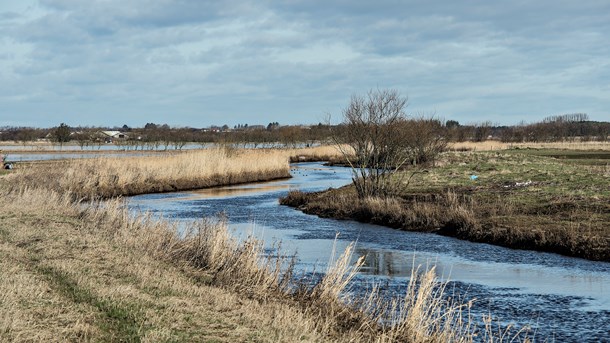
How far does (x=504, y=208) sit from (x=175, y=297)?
47.9 feet

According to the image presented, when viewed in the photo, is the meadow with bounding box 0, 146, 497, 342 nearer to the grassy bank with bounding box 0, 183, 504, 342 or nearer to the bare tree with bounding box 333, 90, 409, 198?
the grassy bank with bounding box 0, 183, 504, 342

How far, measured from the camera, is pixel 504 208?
810 inches

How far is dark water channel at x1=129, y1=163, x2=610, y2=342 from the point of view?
10.5 m

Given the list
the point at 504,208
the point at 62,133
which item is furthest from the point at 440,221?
the point at 62,133

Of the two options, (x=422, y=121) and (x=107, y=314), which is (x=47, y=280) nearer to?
(x=107, y=314)

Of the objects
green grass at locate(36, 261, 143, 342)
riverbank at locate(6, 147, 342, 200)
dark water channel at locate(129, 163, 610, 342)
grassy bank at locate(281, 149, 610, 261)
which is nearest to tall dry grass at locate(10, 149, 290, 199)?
riverbank at locate(6, 147, 342, 200)

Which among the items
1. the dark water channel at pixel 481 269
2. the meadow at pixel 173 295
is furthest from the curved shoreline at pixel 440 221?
the meadow at pixel 173 295

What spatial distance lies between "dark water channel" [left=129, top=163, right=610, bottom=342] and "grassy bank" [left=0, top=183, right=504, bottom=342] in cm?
116

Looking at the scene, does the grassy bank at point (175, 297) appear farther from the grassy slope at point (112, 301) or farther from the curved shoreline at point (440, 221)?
the curved shoreline at point (440, 221)

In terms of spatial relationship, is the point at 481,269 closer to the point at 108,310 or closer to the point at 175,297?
the point at 175,297

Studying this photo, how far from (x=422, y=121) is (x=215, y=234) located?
24.2m

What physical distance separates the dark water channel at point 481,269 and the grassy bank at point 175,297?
1.16 metres

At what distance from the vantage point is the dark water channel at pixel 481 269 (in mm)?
10461

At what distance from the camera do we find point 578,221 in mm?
18234
